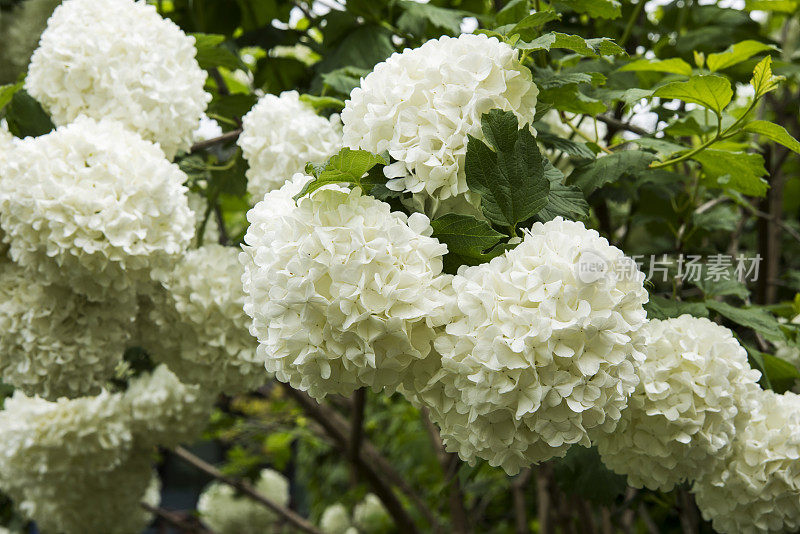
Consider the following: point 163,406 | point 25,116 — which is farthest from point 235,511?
point 25,116

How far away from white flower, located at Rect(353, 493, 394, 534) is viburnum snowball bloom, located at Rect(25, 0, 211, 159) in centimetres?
273

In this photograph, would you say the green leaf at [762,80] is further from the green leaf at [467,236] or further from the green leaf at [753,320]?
the green leaf at [467,236]

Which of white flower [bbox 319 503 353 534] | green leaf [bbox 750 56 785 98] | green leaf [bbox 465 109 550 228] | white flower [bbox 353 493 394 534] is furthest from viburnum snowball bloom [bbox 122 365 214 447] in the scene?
white flower [bbox 353 493 394 534]

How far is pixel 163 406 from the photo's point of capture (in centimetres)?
196

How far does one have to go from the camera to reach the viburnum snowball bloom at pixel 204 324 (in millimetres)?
1403

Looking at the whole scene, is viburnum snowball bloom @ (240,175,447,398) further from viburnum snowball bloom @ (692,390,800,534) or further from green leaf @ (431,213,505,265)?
viburnum snowball bloom @ (692,390,800,534)

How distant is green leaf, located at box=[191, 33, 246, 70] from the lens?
1.49 metres

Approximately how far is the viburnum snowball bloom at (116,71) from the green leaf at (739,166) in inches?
36.3

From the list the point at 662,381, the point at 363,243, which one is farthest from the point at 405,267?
the point at 662,381

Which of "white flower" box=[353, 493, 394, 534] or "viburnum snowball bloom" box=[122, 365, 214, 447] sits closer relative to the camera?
"viburnum snowball bloom" box=[122, 365, 214, 447]

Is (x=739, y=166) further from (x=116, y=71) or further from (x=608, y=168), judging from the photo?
(x=116, y=71)

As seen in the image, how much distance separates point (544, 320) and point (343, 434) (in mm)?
1791

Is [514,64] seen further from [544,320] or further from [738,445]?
[738,445]

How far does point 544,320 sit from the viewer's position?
0.82 meters
